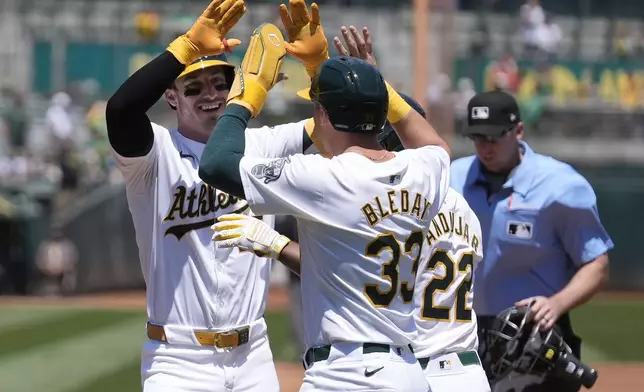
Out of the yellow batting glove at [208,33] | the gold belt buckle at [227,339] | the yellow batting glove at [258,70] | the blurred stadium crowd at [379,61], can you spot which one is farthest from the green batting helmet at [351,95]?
the blurred stadium crowd at [379,61]

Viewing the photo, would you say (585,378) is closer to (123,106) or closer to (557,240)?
(557,240)

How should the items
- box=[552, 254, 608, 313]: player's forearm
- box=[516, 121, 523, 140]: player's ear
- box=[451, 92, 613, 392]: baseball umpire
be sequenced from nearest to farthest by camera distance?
box=[552, 254, 608, 313]: player's forearm
box=[451, 92, 613, 392]: baseball umpire
box=[516, 121, 523, 140]: player's ear

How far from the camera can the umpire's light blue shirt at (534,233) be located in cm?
487

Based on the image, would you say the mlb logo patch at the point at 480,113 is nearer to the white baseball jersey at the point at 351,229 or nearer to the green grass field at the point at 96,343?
the white baseball jersey at the point at 351,229

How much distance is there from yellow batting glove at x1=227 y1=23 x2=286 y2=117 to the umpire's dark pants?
6.32ft

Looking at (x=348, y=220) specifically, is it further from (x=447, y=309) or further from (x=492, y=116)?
(x=492, y=116)

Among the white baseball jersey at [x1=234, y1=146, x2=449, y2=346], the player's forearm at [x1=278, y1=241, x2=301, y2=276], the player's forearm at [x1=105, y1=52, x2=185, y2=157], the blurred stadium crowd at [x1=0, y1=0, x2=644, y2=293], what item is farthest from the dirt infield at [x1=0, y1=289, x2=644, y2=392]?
the white baseball jersey at [x1=234, y1=146, x2=449, y2=346]

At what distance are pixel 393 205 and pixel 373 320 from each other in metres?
0.34

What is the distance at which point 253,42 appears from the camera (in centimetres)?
351

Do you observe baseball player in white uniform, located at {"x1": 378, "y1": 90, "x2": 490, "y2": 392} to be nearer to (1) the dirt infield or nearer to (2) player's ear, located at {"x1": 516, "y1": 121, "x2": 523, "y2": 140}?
(2) player's ear, located at {"x1": 516, "y1": 121, "x2": 523, "y2": 140}

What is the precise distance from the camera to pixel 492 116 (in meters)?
4.98

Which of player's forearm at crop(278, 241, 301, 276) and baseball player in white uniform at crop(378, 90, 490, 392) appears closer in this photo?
player's forearm at crop(278, 241, 301, 276)

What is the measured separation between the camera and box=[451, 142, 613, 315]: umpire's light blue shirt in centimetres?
487

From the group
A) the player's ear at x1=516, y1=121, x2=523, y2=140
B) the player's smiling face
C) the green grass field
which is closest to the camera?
the player's smiling face
